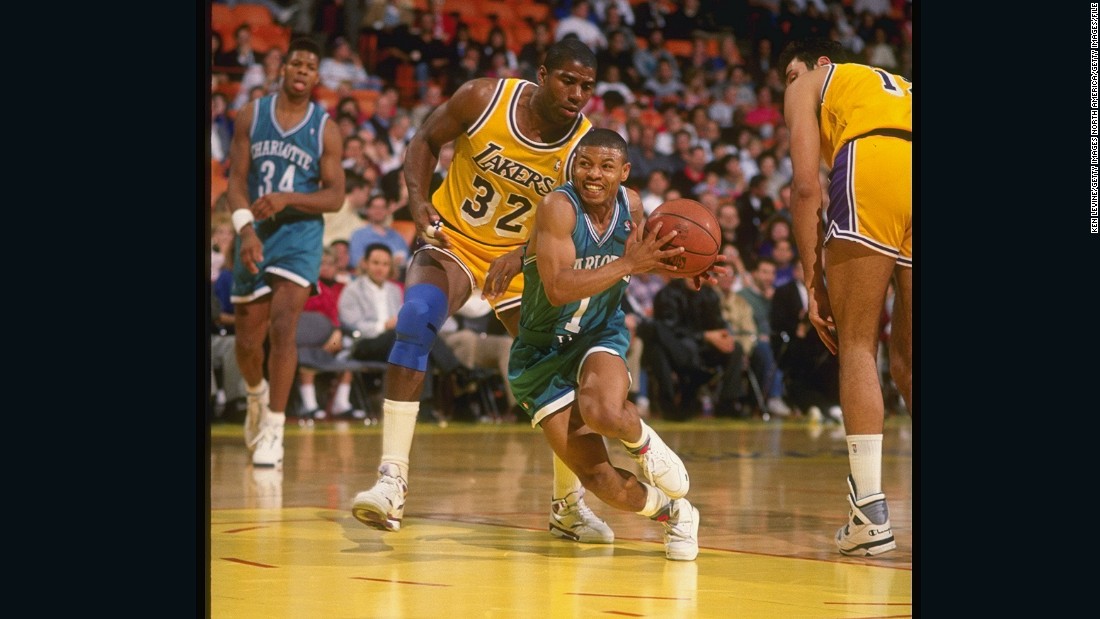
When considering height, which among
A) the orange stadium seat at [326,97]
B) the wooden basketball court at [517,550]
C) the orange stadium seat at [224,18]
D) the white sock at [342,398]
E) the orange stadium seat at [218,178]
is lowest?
the wooden basketball court at [517,550]

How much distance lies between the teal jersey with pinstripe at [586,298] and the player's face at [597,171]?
57 mm

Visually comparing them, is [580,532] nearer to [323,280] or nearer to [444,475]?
[444,475]

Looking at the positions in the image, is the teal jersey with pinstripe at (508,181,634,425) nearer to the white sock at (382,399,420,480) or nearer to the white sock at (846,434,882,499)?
the white sock at (382,399,420,480)

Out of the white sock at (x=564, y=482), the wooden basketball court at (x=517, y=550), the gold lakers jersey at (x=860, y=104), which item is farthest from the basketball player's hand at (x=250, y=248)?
the gold lakers jersey at (x=860, y=104)

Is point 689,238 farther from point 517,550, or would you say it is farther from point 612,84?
point 612,84

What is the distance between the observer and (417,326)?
5.21 metres

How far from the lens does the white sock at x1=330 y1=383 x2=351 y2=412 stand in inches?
417

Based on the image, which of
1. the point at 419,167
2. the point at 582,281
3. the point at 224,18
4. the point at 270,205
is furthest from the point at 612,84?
the point at 582,281

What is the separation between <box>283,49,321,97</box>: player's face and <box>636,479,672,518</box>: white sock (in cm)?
385

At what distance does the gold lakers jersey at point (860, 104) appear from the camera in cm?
482

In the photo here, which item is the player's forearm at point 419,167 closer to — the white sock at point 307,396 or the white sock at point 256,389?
the white sock at point 256,389

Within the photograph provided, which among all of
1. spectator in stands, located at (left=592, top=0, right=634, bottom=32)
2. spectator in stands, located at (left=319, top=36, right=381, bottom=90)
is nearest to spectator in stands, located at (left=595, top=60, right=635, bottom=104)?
spectator in stands, located at (left=592, top=0, right=634, bottom=32)

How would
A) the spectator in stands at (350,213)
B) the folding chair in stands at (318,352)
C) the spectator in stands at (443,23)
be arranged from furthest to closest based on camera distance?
the spectator in stands at (443,23) < the spectator in stands at (350,213) < the folding chair in stands at (318,352)
